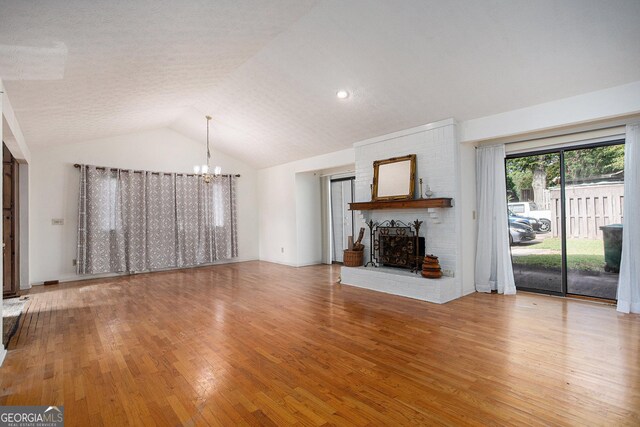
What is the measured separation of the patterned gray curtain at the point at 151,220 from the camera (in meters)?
6.24

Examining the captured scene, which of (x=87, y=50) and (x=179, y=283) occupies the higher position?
(x=87, y=50)

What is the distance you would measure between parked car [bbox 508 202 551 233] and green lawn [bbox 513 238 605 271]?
204 mm

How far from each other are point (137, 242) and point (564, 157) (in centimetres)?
775

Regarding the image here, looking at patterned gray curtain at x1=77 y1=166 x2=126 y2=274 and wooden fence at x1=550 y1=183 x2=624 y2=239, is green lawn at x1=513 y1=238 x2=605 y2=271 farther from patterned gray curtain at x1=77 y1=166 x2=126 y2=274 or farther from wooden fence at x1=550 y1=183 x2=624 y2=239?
patterned gray curtain at x1=77 y1=166 x2=126 y2=274

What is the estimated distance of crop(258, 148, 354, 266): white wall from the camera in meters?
7.55

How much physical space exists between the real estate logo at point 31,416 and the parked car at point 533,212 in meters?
5.62

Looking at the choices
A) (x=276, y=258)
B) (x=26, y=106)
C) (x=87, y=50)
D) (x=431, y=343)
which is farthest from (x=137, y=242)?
(x=431, y=343)

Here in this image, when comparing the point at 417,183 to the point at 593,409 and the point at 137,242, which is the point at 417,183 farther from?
the point at 137,242

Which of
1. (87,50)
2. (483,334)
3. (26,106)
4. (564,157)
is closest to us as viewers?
(87,50)

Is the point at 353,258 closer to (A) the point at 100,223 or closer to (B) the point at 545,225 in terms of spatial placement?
(B) the point at 545,225

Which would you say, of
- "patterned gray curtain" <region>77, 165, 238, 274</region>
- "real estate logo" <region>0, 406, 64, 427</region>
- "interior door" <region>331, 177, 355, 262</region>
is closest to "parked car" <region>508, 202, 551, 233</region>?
"interior door" <region>331, 177, 355, 262</region>

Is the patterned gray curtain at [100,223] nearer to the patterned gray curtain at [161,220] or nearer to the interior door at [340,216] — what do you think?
the patterned gray curtain at [161,220]

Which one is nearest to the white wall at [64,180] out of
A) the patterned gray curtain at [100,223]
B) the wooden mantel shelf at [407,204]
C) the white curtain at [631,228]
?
the patterned gray curtain at [100,223]

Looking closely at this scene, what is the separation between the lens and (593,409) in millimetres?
1889
